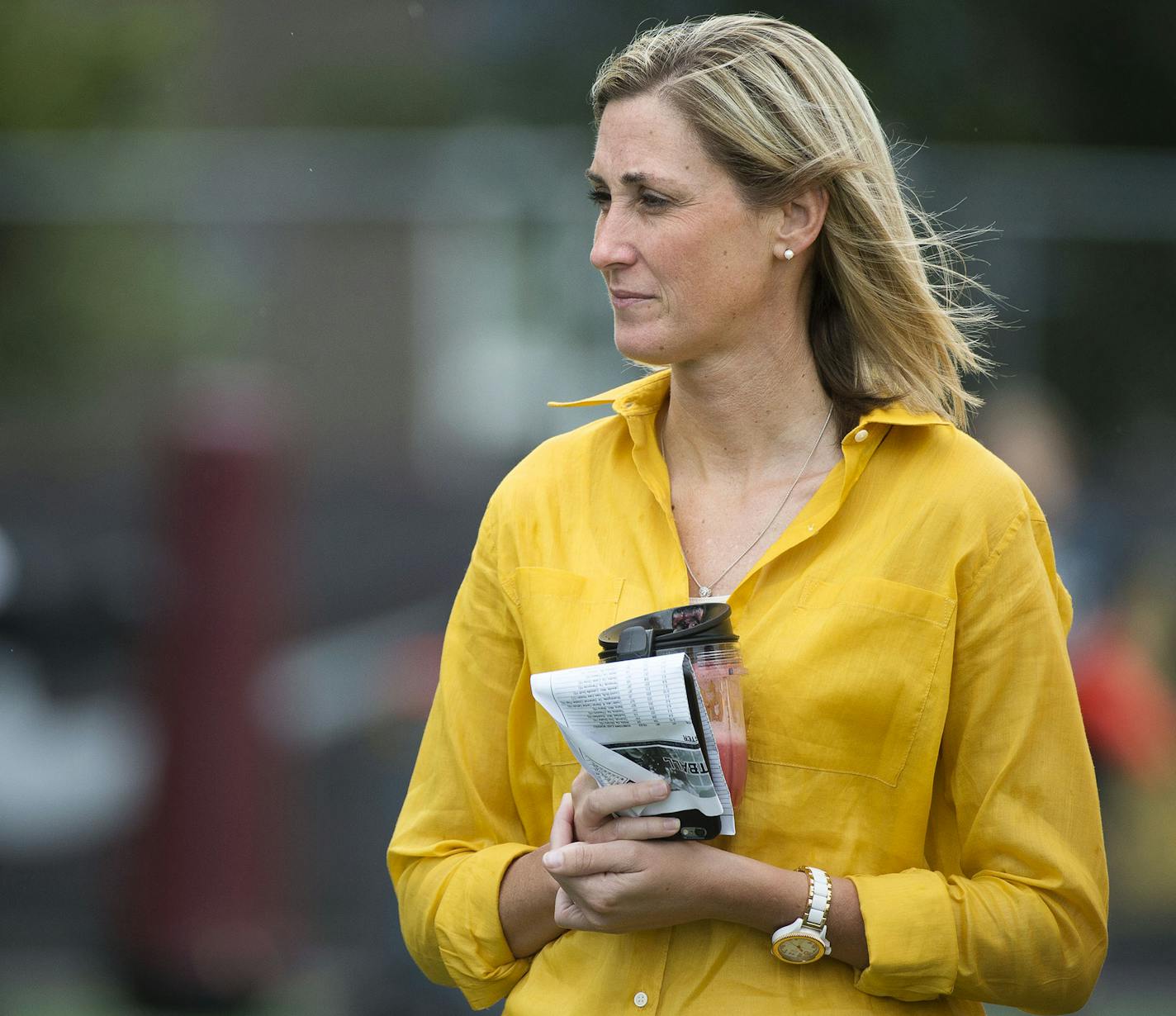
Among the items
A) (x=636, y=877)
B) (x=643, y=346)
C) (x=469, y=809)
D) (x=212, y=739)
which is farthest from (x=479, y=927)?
(x=212, y=739)

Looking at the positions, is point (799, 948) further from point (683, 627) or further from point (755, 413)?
point (755, 413)

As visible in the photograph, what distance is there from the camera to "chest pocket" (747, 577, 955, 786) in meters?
2.08

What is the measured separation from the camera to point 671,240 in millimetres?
2217

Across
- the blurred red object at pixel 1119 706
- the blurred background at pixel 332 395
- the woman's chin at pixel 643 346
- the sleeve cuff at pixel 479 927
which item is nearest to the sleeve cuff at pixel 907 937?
the sleeve cuff at pixel 479 927

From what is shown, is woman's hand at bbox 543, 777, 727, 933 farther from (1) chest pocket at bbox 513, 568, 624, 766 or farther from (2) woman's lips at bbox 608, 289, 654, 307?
(2) woman's lips at bbox 608, 289, 654, 307

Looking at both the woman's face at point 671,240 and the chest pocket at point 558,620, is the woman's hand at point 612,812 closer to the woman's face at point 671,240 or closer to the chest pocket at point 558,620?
the chest pocket at point 558,620

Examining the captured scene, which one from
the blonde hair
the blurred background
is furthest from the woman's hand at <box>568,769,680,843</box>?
the blurred background

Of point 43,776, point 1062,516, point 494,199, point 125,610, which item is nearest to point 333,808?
point 43,776

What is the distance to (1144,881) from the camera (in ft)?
21.6

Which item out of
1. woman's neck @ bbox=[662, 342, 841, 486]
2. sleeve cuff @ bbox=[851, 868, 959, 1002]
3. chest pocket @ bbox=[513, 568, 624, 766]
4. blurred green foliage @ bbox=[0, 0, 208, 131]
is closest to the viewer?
sleeve cuff @ bbox=[851, 868, 959, 1002]

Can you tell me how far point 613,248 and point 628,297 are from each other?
73mm

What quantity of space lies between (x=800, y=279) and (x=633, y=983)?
1040 mm

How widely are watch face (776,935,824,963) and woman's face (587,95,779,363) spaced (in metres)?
0.81

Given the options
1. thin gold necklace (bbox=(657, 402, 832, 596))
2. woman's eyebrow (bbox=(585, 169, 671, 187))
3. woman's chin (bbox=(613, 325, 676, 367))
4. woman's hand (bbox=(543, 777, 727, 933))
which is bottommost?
woman's hand (bbox=(543, 777, 727, 933))
